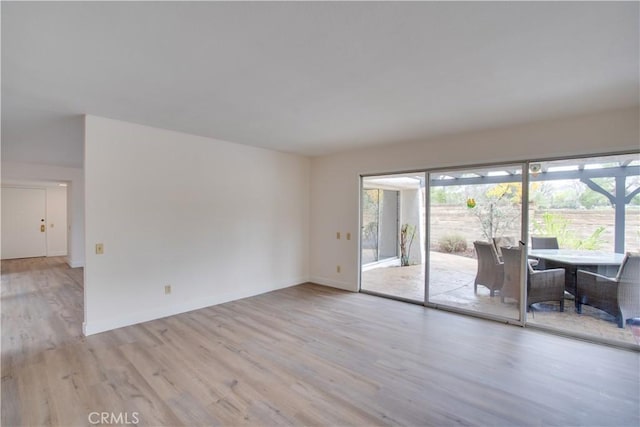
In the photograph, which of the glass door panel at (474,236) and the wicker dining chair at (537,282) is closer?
the wicker dining chair at (537,282)

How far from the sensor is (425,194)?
15.1 feet

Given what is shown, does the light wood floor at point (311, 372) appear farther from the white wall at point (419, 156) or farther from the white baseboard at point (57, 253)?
the white baseboard at point (57, 253)

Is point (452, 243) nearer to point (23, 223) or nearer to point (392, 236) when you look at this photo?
point (392, 236)

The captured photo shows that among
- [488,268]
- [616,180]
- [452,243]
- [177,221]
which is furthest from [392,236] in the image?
[177,221]

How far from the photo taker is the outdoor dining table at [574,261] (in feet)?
11.0

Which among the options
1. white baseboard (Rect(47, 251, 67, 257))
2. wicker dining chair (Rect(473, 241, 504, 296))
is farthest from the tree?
white baseboard (Rect(47, 251, 67, 257))

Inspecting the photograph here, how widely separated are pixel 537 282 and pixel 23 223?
12719mm

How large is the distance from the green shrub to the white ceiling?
1.66 metres

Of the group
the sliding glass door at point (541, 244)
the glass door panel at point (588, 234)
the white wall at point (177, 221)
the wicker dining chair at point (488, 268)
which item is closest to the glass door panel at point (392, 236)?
the sliding glass door at point (541, 244)

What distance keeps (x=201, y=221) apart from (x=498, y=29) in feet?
13.5

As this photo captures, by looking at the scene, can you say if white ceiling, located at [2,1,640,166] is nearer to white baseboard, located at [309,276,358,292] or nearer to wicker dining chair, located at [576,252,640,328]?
wicker dining chair, located at [576,252,640,328]

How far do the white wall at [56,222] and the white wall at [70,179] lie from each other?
6.97 feet

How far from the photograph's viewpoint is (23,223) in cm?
872

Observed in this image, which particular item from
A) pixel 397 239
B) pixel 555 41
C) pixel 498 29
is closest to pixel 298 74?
pixel 498 29
